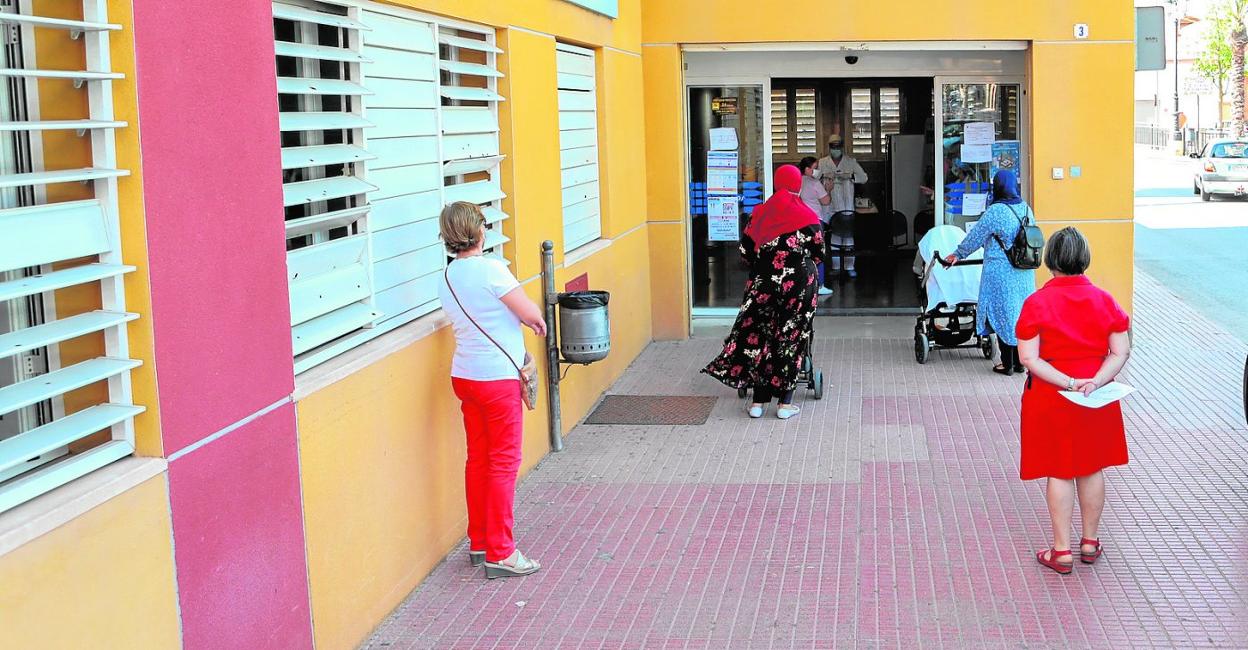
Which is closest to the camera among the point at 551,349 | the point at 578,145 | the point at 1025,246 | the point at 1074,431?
the point at 1074,431

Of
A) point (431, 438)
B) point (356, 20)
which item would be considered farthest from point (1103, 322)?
point (356, 20)

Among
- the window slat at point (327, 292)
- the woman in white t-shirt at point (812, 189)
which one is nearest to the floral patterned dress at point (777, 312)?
the window slat at point (327, 292)

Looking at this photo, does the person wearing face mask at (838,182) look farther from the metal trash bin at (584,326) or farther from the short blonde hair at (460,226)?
the short blonde hair at (460,226)

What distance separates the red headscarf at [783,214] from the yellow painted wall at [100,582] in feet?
19.5

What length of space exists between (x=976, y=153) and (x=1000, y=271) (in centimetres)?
348

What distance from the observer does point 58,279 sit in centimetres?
360

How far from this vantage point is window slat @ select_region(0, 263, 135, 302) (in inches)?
135

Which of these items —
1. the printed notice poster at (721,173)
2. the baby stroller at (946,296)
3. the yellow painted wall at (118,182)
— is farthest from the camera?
the printed notice poster at (721,173)

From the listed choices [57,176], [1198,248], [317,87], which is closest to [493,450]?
[317,87]

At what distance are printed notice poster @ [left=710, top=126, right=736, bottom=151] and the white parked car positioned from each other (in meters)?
21.6

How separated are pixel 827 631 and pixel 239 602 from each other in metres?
2.36

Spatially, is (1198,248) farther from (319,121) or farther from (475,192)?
(319,121)

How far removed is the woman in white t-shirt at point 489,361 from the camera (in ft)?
20.3

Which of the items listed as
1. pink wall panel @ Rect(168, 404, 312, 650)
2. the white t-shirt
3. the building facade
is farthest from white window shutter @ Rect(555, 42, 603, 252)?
pink wall panel @ Rect(168, 404, 312, 650)
